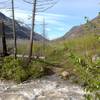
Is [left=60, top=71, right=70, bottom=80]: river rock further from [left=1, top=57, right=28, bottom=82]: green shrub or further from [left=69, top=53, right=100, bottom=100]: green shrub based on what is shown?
[left=69, top=53, right=100, bottom=100]: green shrub

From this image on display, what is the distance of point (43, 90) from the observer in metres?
22.1

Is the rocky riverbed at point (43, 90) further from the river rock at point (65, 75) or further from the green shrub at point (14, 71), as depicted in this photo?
the green shrub at point (14, 71)

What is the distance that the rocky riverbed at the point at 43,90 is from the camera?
2096 cm

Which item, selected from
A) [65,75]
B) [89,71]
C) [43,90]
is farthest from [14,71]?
[89,71]

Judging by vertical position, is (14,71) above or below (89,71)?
below

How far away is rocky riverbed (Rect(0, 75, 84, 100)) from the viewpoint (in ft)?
68.8

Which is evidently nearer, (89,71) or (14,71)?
(89,71)

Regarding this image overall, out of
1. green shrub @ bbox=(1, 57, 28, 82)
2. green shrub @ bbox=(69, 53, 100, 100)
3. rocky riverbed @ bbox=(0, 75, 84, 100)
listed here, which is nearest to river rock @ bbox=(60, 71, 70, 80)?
rocky riverbed @ bbox=(0, 75, 84, 100)

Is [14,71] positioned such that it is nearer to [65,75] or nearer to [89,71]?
[65,75]

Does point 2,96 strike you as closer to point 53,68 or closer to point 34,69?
point 34,69

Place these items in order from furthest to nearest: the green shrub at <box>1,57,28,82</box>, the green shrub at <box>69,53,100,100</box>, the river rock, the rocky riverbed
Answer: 1. the river rock
2. the green shrub at <box>1,57,28,82</box>
3. the rocky riverbed
4. the green shrub at <box>69,53,100,100</box>

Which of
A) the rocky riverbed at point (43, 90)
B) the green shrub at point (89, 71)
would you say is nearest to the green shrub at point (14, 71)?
the rocky riverbed at point (43, 90)

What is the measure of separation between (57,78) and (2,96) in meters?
4.50

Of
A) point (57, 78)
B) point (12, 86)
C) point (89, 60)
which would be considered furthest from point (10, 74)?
point (89, 60)
